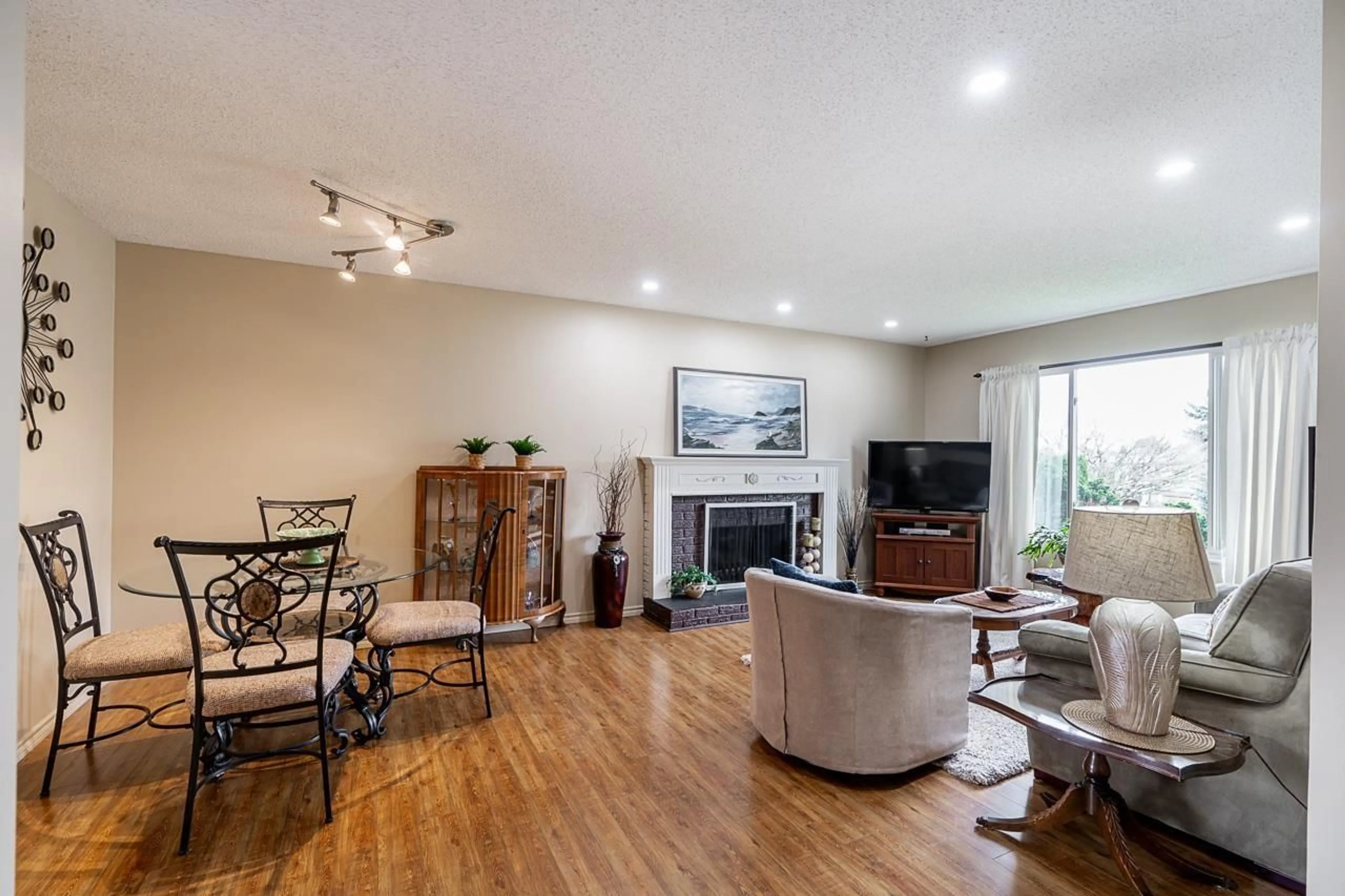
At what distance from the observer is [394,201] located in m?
2.99

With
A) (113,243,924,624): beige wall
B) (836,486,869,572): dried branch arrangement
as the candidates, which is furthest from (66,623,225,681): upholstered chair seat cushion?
(836,486,869,572): dried branch arrangement

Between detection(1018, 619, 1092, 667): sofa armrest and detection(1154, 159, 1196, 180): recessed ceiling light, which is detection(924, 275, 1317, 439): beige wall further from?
detection(1018, 619, 1092, 667): sofa armrest

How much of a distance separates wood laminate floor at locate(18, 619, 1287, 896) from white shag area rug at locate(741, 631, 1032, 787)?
0.20 ft

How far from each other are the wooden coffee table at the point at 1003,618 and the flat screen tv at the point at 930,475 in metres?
1.84

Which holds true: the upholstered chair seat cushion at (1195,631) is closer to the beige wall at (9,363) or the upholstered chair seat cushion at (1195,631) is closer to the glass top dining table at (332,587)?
the glass top dining table at (332,587)

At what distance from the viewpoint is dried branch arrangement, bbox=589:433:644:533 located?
497 cm

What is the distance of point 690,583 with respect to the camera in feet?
16.5

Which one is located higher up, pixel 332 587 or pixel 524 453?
pixel 524 453

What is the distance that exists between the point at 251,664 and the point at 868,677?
2.37m

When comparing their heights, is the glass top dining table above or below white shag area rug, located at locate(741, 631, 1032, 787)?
above

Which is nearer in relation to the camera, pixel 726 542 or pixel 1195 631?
pixel 1195 631

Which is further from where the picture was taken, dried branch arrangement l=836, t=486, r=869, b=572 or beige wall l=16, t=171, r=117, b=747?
dried branch arrangement l=836, t=486, r=869, b=572

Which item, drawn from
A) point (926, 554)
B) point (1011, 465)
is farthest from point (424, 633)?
point (1011, 465)

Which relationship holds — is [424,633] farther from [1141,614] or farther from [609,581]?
[1141,614]
